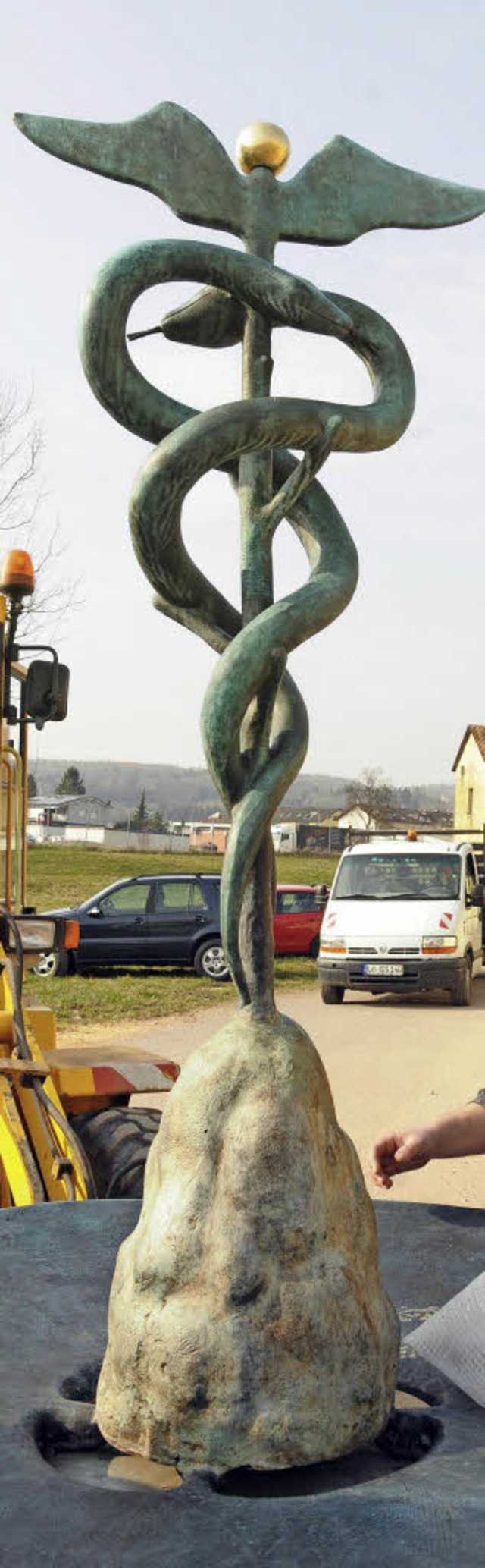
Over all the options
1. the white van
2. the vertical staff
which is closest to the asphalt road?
the white van

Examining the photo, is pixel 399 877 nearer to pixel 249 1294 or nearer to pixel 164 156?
pixel 164 156

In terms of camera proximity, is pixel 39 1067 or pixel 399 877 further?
pixel 399 877

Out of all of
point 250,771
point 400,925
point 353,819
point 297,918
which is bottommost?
point 297,918

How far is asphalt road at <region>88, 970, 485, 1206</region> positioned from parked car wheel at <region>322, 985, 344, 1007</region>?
0.36ft

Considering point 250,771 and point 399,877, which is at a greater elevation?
point 250,771

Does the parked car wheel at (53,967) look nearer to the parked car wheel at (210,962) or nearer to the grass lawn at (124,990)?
the grass lawn at (124,990)

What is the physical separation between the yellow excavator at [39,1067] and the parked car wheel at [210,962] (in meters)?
11.6

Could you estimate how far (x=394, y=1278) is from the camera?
2332 millimetres

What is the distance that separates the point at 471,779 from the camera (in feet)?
179

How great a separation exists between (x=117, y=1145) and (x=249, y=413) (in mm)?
3602

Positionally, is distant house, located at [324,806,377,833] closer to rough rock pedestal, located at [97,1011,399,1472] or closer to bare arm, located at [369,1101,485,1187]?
bare arm, located at [369,1101,485,1187]

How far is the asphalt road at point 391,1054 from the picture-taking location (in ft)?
24.2

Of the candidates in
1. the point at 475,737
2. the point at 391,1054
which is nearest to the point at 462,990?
the point at 391,1054

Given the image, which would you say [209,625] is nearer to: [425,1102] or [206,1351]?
[206,1351]
